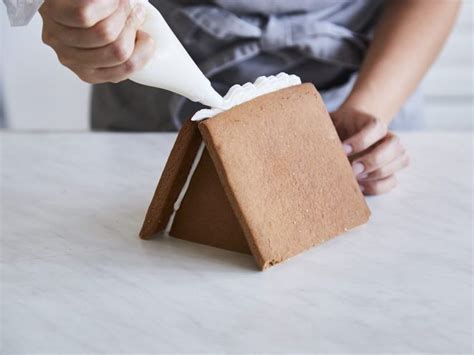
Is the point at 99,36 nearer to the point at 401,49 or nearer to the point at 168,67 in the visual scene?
the point at 168,67

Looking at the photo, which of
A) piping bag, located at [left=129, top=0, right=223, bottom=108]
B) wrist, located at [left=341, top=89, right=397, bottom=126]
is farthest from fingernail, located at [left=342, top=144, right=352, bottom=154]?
piping bag, located at [left=129, top=0, right=223, bottom=108]

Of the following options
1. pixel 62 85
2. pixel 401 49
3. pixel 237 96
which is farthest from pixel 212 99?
pixel 62 85

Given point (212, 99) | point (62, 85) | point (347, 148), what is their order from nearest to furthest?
point (212, 99) < point (347, 148) < point (62, 85)

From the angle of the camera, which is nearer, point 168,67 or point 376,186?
point 168,67

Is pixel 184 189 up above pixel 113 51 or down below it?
below

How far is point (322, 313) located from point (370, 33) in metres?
0.69

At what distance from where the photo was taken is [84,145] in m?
1.12

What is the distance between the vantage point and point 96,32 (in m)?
0.67

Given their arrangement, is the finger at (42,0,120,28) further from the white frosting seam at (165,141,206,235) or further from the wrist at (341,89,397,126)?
the wrist at (341,89,397,126)

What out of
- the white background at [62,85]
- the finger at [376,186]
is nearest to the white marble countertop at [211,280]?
the finger at [376,186]

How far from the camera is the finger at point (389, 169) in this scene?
0.96m

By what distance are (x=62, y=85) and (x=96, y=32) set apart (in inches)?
56.3

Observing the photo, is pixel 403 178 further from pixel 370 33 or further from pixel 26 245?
pixel 26 245

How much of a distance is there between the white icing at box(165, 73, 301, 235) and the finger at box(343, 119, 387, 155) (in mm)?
131
